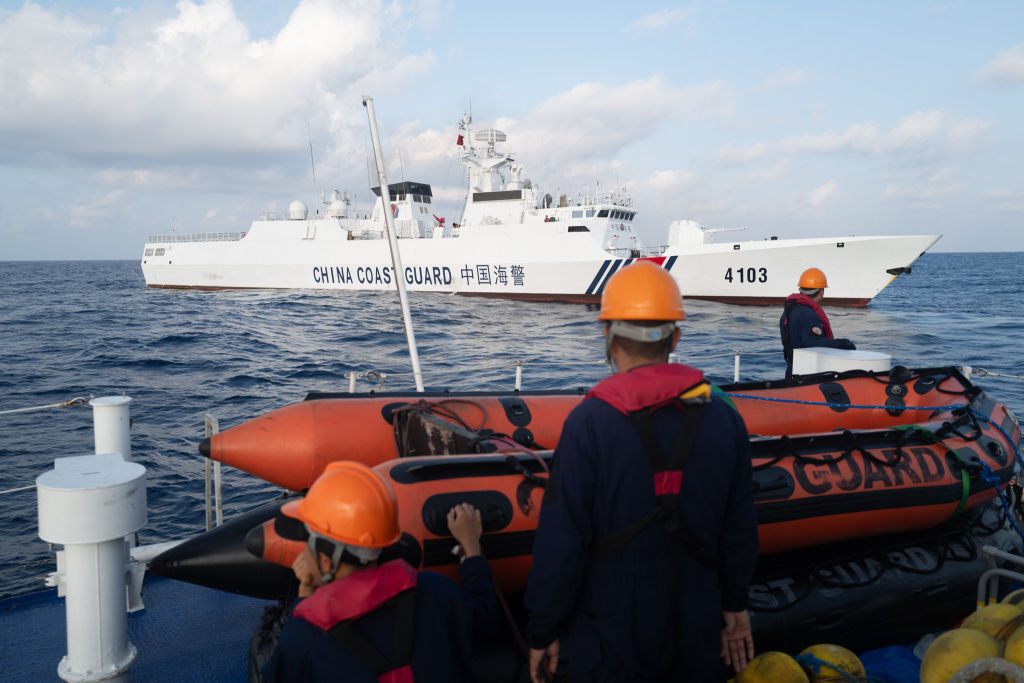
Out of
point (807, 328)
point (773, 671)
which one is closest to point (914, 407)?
point (807, 328)

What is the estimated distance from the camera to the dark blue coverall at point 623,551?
4.84 feet

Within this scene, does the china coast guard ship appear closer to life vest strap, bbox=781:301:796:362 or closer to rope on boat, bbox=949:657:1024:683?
life vest strap, bbox=781:301:796:362

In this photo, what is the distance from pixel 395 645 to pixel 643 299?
0.94 m

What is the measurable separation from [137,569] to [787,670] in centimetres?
252

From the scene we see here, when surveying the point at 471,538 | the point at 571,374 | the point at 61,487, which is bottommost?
the point at 571,374

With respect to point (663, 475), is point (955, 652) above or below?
below

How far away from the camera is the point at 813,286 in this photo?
4594 mm

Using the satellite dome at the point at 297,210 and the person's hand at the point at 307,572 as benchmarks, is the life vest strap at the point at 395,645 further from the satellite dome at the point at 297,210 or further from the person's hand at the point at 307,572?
the satellite dome at the point at 297,210

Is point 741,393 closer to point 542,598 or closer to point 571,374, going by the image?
point 542,598

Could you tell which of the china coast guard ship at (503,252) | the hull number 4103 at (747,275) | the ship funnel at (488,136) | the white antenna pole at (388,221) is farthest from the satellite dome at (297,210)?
the white antenna pole at (388,221)

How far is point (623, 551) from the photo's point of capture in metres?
1.50

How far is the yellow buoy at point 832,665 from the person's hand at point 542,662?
46.2 inches

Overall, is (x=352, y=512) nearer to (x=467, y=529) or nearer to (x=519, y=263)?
(x=467, y=529)

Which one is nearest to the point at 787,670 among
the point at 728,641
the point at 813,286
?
the point at 728,641
